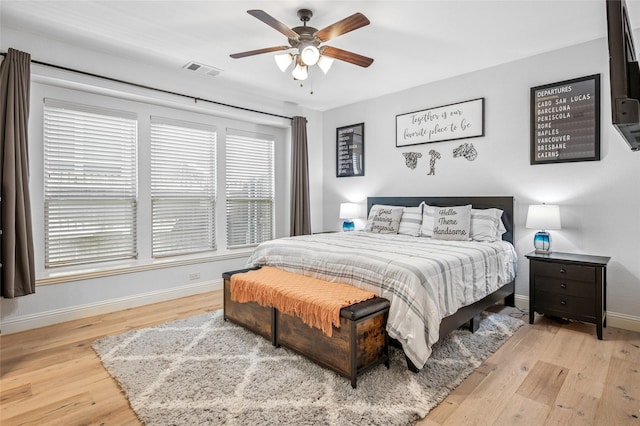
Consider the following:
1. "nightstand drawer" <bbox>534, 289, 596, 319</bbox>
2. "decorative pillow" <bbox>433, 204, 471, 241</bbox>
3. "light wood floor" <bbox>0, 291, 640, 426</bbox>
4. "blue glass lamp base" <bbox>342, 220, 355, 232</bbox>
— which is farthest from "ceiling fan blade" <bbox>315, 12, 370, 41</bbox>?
"blue glass lamp base" <bbox>342, 220, 355, 232</bbox>

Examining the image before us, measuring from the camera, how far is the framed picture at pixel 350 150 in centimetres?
513

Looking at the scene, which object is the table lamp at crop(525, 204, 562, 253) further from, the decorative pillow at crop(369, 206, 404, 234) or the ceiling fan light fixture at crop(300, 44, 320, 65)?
the ceiling fan light fixture at crop(300, 44, 320, 65)

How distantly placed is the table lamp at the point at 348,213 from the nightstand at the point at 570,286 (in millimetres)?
2354

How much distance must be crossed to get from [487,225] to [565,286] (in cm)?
85

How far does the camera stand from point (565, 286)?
2.94 meters

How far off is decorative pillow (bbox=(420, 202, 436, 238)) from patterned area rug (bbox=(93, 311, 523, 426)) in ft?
4.05

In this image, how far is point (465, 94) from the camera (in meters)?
4.00

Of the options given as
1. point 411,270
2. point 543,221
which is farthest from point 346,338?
point 543,221

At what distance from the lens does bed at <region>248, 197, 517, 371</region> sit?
2.16m

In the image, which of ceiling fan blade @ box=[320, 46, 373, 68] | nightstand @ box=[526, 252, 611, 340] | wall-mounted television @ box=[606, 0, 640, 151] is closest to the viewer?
wall-mounted television @ box=[606, 0, 640, 151]

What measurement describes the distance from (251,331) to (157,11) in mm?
2677

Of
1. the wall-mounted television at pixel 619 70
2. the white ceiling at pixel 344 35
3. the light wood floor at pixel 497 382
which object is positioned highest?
the white ceiling at pixel 344 35

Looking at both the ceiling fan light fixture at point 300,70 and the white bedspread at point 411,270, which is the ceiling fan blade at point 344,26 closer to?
the ceiling fan light fixture at point 300,70

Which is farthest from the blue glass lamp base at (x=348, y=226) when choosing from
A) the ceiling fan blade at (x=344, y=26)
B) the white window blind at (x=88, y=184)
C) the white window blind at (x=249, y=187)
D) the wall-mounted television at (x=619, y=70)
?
the wall-mounted television at (x=619, y=70)
